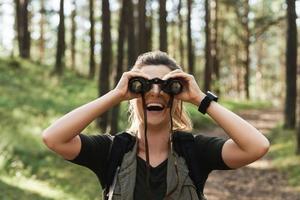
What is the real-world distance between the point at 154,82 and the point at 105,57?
1273cm

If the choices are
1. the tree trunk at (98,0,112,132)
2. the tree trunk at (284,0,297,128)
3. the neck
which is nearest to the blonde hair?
the neck

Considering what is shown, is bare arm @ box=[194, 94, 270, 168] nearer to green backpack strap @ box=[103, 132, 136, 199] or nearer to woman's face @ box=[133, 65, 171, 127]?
woman's face @ box=[133, 65, 171, 127]

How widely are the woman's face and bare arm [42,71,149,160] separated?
92 mm

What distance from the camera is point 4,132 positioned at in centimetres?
1235

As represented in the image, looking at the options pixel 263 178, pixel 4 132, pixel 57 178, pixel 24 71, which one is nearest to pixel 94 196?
pixel 57 178

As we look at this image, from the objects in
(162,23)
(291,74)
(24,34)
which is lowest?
(291,74)

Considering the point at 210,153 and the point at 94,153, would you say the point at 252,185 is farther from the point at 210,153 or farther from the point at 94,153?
the point at 94,153

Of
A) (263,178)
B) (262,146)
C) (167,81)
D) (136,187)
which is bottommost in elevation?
(263,178)

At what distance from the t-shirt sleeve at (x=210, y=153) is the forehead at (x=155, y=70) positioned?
1.43 feet

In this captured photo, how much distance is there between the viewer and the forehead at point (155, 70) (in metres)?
3.15

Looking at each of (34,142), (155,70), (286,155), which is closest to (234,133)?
(155,70)

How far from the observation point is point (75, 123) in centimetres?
307

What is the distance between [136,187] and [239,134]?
63 centimetres

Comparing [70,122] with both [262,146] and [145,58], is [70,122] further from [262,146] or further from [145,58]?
[262,146]
